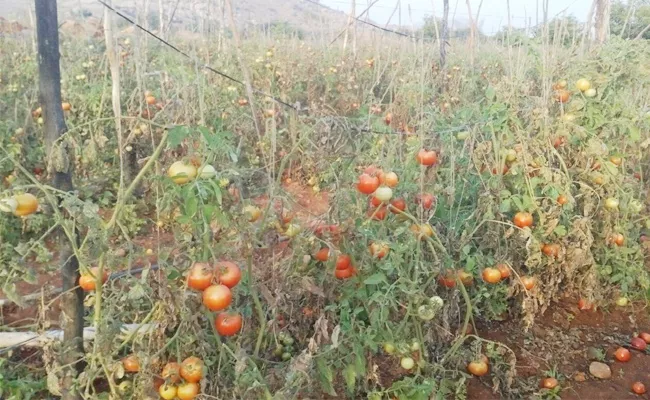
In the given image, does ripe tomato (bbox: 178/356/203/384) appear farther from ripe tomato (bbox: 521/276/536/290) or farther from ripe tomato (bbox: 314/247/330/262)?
ripe tomato (bbox: 521/276/536/290)

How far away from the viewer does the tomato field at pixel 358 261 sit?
4.51 feet

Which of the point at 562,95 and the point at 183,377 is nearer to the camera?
the point at 183,377

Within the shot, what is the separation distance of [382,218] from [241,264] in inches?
19.4

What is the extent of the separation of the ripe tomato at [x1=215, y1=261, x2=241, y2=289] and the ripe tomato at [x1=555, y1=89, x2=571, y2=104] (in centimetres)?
172

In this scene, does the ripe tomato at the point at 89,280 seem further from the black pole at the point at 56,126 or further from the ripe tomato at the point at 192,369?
the ripe tomato at the point at 192,369

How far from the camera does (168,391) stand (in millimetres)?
1382

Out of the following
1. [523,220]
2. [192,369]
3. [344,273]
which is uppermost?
[523,220]

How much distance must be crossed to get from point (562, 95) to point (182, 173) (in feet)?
5.93

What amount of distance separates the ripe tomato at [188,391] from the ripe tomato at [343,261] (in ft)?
1.81

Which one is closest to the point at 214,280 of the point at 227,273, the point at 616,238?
the point at 227,273

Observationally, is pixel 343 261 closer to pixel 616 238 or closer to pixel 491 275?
pixel 491 275

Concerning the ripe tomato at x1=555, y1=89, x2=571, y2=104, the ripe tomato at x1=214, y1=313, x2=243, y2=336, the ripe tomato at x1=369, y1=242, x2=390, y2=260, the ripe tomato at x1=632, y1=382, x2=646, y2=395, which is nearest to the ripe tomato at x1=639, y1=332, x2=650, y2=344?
the ripe tomato at x1=632, y1=382, x2=646, y2=395

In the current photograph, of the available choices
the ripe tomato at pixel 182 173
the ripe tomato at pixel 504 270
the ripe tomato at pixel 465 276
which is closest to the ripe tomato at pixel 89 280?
the ripe tomato at pixel 182 173

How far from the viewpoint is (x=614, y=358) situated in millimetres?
2258
